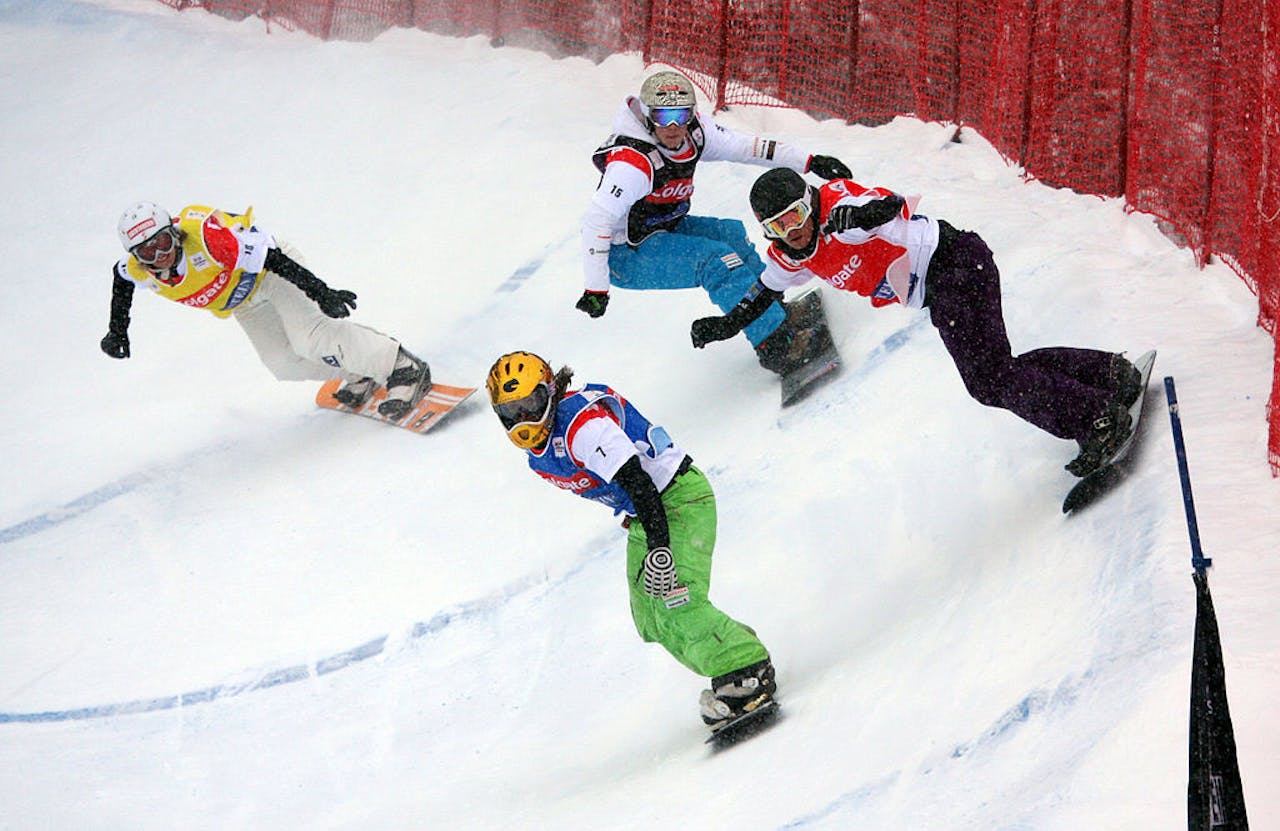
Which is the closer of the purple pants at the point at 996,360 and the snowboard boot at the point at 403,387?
the purple pants at the point at 996,360

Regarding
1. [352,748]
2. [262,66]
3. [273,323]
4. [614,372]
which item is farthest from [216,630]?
[262,66]

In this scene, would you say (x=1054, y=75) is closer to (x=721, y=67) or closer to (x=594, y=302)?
(x=721, y=67)

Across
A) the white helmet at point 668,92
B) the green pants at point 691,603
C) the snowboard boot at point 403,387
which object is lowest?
the snowboard boot at point 403,387

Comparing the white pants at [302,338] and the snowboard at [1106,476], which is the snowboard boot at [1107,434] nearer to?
the snowboard at [1106,476]

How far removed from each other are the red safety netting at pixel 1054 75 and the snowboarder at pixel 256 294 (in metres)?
3.17

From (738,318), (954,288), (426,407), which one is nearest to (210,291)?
(426,407)

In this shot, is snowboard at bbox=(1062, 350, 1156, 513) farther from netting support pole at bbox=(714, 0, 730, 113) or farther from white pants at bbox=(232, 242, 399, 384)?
netting support pole at bbox=(714, 0, 730, 113)

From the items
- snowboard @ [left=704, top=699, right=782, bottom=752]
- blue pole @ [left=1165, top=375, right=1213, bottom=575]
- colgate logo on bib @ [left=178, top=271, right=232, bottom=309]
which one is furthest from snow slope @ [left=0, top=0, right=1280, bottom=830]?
colgate logo on bib @ [left=178, top=271, right=232, bottom=309]

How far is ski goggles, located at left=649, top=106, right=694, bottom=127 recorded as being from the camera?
5980 millimetres

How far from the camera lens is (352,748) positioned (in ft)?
18.8

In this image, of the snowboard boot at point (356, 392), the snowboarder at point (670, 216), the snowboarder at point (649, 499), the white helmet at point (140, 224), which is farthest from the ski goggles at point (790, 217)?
the snowboard boot at point (356, 392)

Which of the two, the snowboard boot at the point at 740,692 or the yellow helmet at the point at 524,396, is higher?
the yellow helmet at the point at 524,396

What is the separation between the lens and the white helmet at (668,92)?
19.6ft

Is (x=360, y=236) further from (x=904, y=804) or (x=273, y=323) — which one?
(x=904, y=804)
